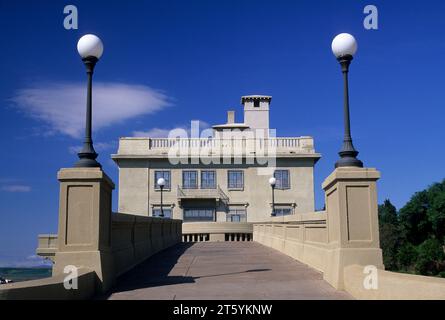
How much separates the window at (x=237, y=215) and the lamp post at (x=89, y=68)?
145ft

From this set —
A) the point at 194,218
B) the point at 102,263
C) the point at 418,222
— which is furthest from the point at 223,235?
the point at 418,222

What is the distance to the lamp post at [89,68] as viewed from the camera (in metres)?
10.3

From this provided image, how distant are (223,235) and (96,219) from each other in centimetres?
3013

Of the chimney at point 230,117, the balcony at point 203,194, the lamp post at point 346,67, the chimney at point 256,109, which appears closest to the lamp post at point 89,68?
the lamp post at point 346,67

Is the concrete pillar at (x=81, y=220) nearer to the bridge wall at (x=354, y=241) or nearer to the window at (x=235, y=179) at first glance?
the bridge wall at (x=354, y=241)

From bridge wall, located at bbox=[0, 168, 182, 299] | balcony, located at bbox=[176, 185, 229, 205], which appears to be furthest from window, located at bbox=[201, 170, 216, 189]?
bridge wall, located at bbox=[0, 168, 182, 299]

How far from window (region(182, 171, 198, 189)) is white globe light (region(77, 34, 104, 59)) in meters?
44.1

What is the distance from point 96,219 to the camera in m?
9.77

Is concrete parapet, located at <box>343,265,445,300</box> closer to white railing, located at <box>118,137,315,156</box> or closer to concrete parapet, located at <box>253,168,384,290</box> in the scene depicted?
concrete parapet, located at <box>253,168,384,290</box>

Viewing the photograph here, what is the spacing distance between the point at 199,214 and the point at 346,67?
4455 cm

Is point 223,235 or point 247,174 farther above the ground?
point 247,174
